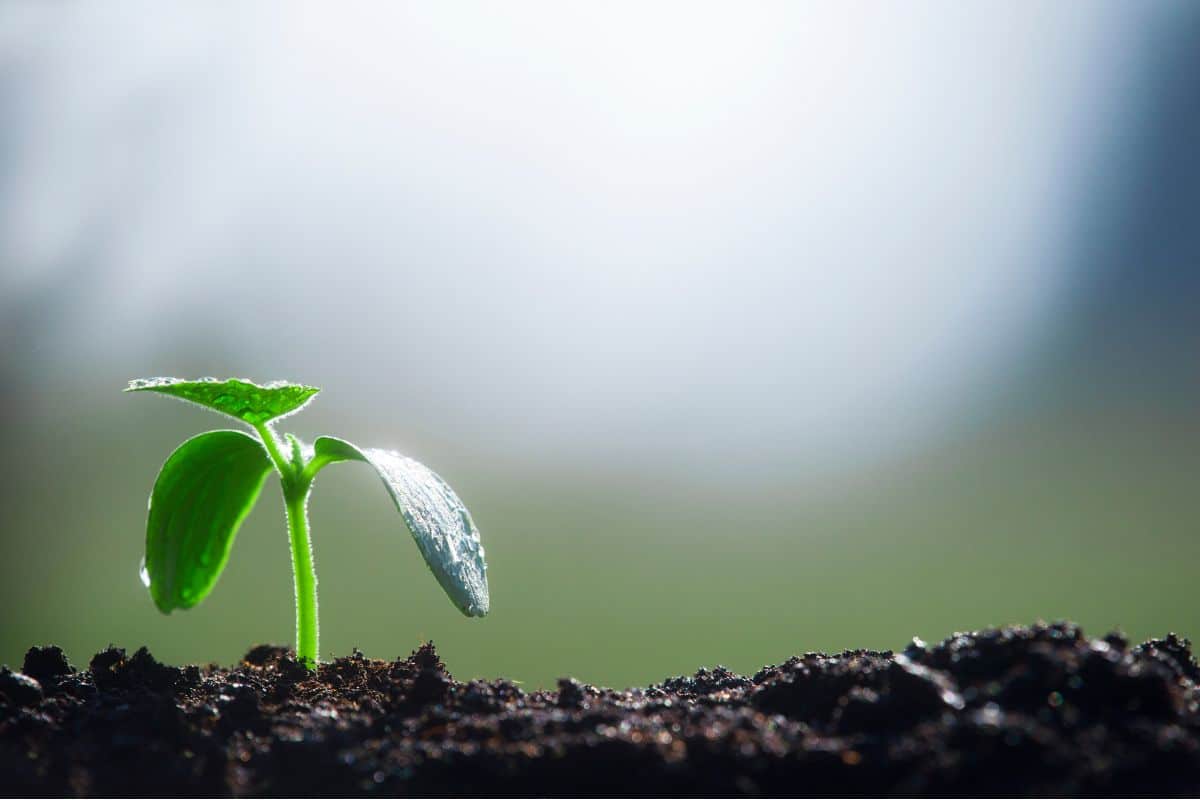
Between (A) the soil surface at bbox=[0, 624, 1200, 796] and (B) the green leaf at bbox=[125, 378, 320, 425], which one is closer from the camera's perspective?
(A) the soil surface at bbox=[0, 624, 1200, 796]

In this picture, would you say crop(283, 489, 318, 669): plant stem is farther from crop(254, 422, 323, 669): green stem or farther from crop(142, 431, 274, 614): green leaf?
crop(142, 431, 274, 614): green leaf

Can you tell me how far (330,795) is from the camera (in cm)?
107

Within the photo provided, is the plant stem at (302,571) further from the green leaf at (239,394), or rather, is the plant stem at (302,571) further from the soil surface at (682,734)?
the soil surface at (682,734)

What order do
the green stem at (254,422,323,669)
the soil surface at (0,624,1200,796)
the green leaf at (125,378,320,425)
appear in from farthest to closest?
the green stem at (254,422,323,669) → the green leaf at (125,378,320,425) → the soil surface at (0,624,1200,796)

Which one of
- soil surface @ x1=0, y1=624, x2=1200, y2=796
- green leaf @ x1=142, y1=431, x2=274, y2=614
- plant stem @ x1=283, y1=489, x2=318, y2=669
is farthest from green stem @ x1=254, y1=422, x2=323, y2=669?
soil surface @ x1=0, y1=624, x2=1200, y2=796

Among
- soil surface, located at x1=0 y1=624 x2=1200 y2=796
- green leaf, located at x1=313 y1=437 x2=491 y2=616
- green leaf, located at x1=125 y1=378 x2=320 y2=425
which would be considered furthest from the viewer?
green leaf, located at x1=125 y1=378 x2=320 y2=425

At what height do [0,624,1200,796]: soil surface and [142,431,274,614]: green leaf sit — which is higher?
[142,431,274,614]: green leaf

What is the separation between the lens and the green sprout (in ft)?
5.13

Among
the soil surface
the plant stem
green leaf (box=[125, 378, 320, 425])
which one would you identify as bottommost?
the soil surface

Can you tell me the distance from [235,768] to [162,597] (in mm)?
625

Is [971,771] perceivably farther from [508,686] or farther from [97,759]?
[97,759]

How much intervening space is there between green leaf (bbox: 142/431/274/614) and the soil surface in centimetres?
28

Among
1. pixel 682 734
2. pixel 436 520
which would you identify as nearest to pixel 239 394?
pixel 436 520

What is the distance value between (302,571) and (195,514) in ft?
0.78
